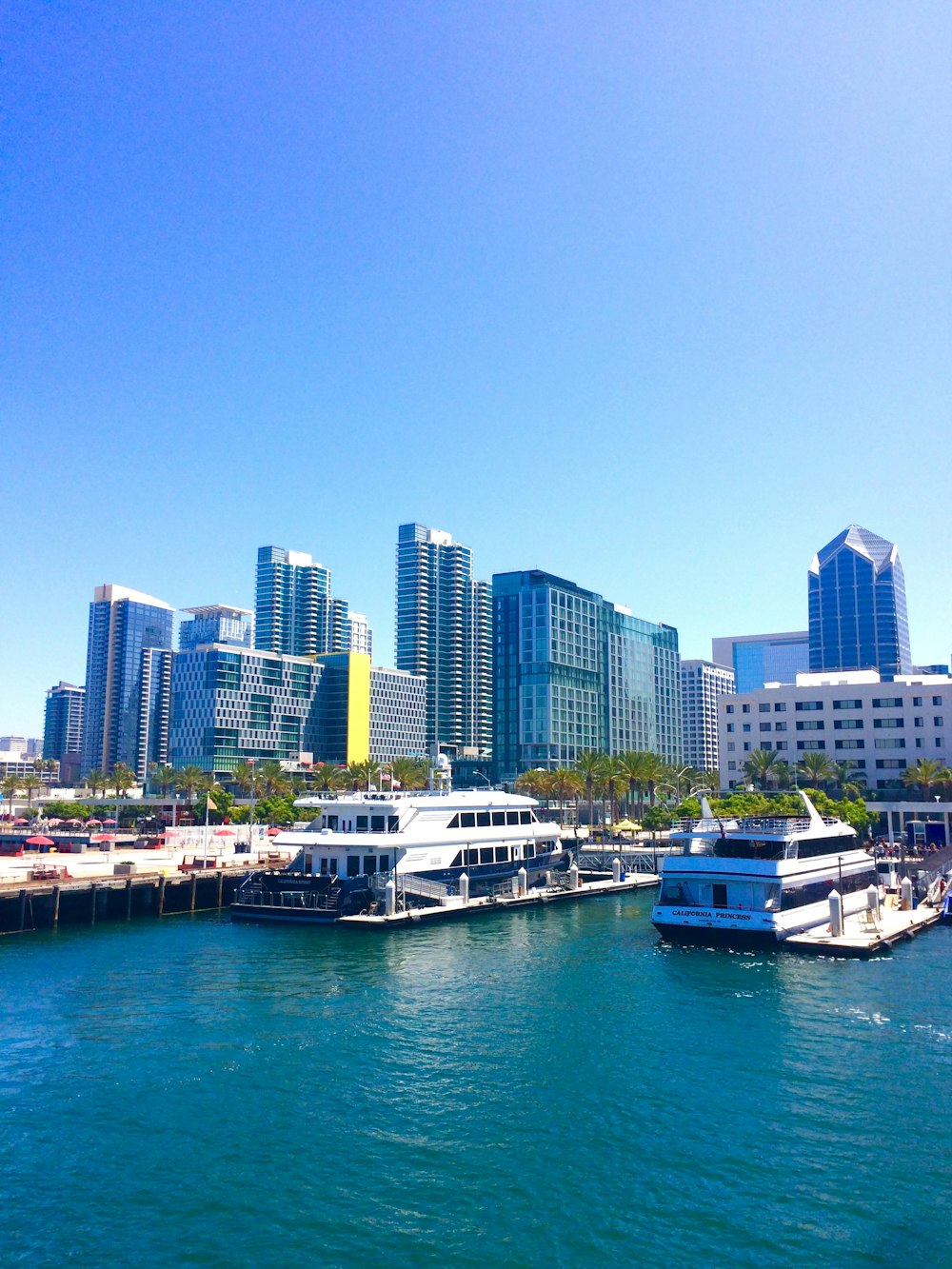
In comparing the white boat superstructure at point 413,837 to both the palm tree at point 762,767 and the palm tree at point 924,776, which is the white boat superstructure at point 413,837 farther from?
the palm tree at point 924,776

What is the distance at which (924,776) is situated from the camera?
366 ft

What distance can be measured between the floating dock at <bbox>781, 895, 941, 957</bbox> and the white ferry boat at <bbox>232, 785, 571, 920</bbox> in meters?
25.6

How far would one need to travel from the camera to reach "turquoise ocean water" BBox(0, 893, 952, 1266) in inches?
858

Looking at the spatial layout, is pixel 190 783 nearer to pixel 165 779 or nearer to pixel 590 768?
pixel 165 779

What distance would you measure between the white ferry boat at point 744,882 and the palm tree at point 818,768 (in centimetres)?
5865

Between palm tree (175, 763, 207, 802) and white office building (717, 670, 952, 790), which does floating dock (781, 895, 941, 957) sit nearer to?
white office building (717, 670, 952, 790)

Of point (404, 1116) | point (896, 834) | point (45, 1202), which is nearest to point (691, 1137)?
point (404, 1116)

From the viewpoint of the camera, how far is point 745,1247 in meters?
21.3

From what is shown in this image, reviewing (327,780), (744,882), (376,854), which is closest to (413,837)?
(376,854)

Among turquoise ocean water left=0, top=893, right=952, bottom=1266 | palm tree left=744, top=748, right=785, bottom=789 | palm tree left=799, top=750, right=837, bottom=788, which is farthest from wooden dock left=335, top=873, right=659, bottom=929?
palm tree left=799, top=750, right=837, bottom=788

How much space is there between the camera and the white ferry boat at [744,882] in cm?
5466

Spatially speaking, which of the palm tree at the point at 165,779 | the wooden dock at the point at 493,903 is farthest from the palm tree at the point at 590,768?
the palm tree at the point at 165,779

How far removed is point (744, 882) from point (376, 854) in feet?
81.2

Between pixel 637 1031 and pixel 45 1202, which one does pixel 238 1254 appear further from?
pixel 637 1031
